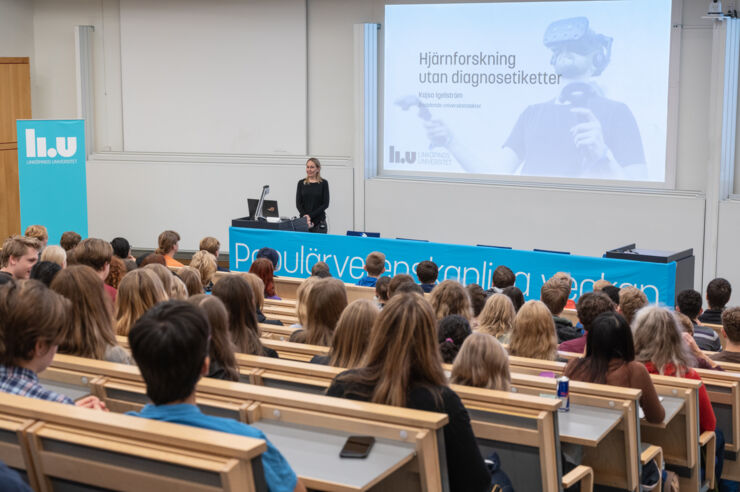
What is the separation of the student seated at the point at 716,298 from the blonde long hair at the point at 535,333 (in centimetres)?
239

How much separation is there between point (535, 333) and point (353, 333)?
1.36 meters

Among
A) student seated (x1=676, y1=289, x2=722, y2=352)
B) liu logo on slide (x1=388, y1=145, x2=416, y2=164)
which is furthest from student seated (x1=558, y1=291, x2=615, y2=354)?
liu logo on slide (x1=388, y1=145, x2=416, y2=164)

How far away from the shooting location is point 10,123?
512 inches

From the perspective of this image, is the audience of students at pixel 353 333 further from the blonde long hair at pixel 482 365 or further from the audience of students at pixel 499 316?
the audience of students at pixel 499 316

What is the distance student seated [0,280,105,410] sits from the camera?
2537 millimetres

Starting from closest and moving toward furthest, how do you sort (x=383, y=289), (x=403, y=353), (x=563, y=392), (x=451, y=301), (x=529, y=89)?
(x=403, y=353) < (x=563, y=392) < (x=451, y=301) < (x=383, y=289) < (x=529, y=89)

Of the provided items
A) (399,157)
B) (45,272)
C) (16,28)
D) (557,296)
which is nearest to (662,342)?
(557,296)

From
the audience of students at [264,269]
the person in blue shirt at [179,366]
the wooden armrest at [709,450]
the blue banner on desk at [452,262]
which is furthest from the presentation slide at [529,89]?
the person in blue shirt at [179,366]

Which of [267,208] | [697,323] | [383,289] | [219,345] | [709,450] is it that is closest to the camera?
[219,345]

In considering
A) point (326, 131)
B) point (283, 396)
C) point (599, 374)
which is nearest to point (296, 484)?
point (283, 396)

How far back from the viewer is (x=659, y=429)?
4.47m

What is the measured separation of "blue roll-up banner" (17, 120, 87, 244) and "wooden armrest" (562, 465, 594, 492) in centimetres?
891

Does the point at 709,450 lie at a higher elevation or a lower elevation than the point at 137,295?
lower

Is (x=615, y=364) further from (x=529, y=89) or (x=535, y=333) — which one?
(x=529, y=89)
